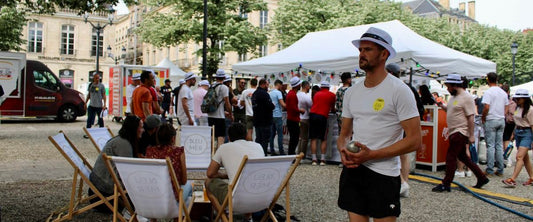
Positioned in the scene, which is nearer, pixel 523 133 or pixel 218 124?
pixel 523 133

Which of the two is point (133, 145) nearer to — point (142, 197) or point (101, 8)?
point (142, 197)

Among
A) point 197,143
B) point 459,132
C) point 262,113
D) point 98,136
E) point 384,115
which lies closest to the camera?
point 384,115

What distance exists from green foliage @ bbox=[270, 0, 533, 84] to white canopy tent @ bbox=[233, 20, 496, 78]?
23.6 metres

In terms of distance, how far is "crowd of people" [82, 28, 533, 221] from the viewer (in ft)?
9.50

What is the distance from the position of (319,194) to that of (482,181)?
2.62 metres

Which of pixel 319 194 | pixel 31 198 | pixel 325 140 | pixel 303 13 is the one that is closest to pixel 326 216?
pixel 319 194

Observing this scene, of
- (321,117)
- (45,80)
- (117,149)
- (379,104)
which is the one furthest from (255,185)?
(45,80)

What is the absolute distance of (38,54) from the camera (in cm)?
4794

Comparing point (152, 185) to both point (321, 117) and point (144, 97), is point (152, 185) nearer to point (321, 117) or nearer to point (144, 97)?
point (144, 97)

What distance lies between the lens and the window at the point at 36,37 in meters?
48.2

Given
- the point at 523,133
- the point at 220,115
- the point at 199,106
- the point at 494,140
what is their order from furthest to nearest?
the point at 199,106 → the point at 220,115 → the point at 494,140 → the point at 523,133

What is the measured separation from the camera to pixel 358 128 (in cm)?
305

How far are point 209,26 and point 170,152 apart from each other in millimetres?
25624

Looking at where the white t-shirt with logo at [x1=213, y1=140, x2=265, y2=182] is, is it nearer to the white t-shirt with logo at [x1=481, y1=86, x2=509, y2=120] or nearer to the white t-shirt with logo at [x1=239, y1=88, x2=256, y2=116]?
the white t-shirt with logo at [x1=481, y1=86, x2=509, y2=120]
